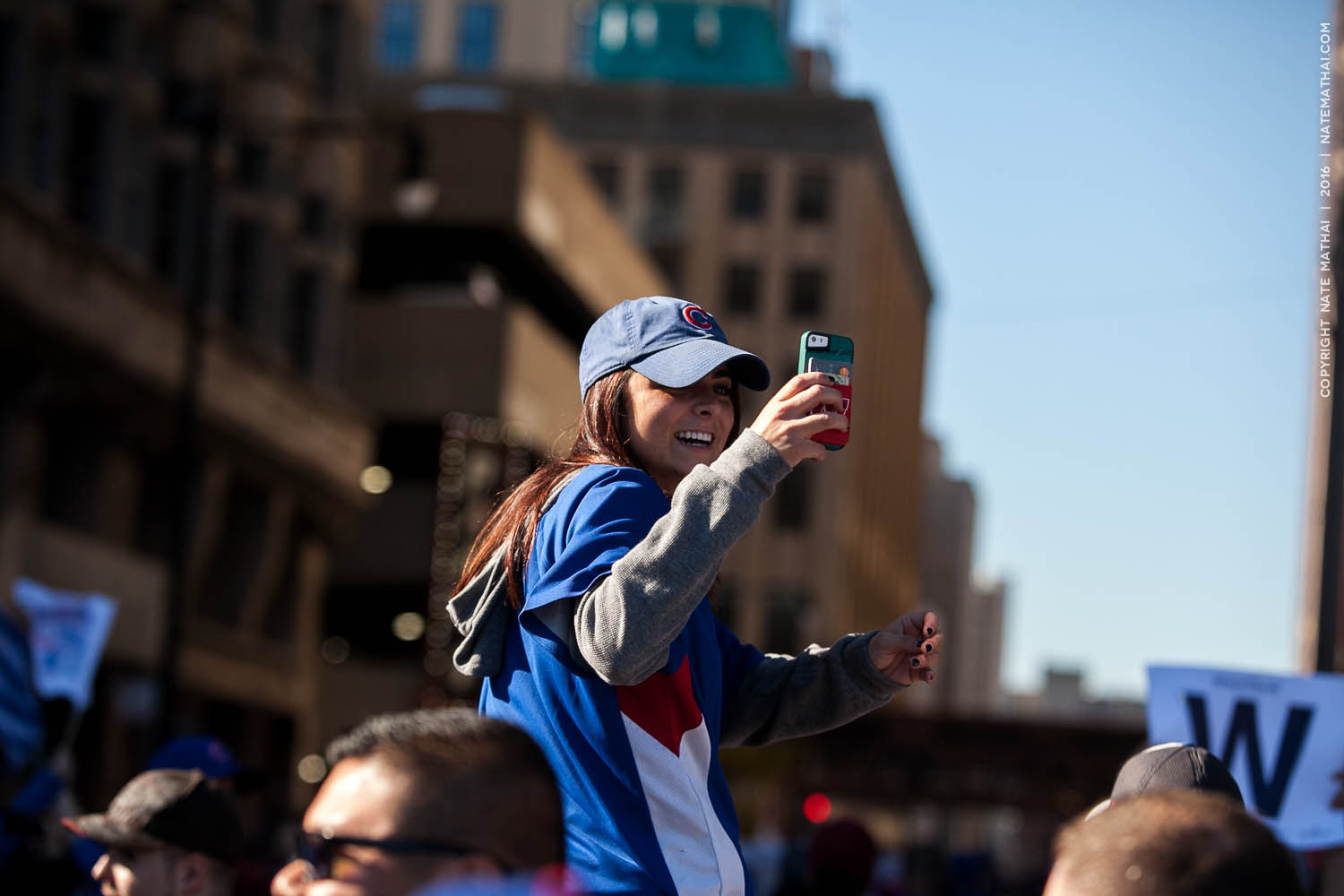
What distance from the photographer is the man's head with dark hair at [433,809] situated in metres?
2.12

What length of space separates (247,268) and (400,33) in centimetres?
5711

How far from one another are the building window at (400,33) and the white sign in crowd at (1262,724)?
8143 cm

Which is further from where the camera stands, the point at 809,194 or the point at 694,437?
the point at 809,194

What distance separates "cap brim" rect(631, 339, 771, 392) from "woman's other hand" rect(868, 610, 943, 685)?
1.74 feet

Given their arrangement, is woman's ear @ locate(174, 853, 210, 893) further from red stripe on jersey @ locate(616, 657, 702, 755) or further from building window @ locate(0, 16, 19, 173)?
building window @ locate(0, 16, 19, 173)

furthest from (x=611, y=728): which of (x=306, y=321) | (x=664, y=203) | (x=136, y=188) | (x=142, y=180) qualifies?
(x=664, y=203)

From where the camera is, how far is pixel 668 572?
3.25 meters

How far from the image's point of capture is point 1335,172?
37.3m

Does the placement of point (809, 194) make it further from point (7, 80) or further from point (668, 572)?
point (668, 572)

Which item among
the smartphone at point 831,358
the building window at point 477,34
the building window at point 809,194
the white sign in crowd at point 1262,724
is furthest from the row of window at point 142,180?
the building window at point 477,34

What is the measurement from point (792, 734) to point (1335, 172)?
3558 cm

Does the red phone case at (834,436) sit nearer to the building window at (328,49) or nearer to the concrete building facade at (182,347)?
the concrete building facade at (182,347)

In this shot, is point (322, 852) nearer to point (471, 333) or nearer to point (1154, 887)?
point (1154, 887)

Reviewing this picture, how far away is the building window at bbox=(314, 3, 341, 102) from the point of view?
34.2 meters
